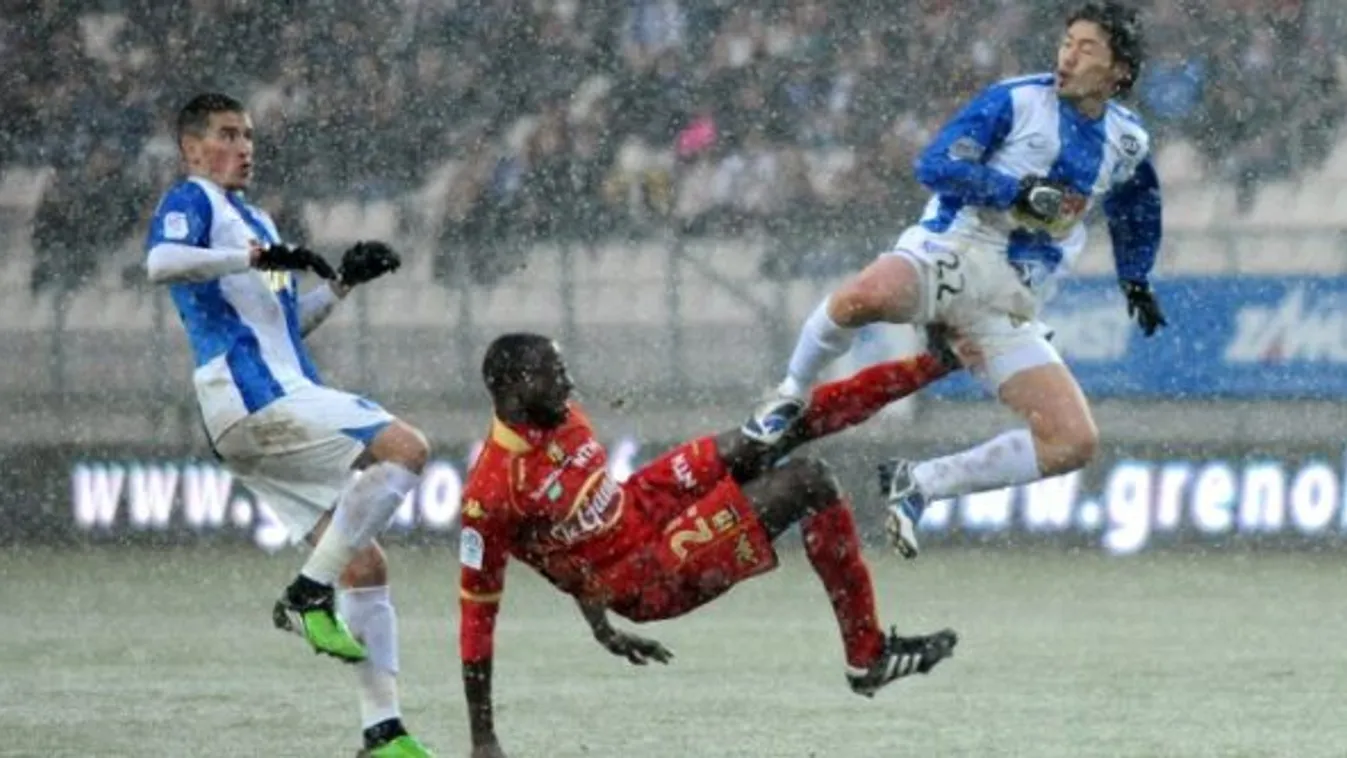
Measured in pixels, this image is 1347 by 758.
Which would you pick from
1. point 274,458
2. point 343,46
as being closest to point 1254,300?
point 343,46

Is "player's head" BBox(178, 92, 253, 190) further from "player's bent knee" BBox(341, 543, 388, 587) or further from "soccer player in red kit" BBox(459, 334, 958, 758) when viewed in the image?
"soccer player in red kit" BBox(459, 334, 958, 758)

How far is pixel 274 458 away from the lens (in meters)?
9.43

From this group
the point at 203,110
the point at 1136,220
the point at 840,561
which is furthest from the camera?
the point at 1136,220

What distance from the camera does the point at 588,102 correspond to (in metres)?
17.7

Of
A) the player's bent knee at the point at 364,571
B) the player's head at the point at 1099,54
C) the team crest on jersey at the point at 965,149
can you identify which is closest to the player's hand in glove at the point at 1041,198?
the team crest on jersey at the point at 965,149

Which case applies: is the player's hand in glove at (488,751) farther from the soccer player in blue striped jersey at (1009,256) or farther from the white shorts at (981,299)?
the white shorts at (981,299)

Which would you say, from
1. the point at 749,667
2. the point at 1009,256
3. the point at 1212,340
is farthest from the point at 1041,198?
the point at 1212,340

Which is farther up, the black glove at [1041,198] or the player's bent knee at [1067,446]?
the black glove at [1041,198]

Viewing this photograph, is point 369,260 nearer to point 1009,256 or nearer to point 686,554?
point 686,554

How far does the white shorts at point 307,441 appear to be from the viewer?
9344 millimetres

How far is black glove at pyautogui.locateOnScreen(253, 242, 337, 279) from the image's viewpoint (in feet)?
29.5

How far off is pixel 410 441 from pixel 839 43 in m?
8.84

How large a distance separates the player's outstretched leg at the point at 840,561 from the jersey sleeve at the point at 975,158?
98 cm

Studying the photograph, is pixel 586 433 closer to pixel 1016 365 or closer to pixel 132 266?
pixel 1016 365
